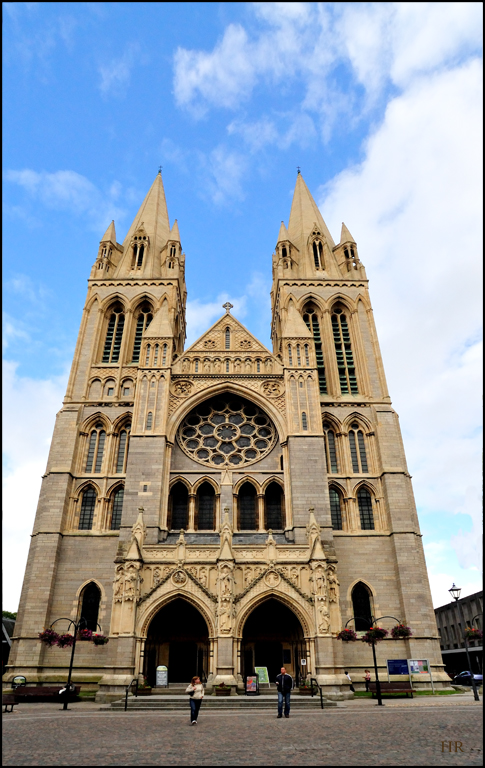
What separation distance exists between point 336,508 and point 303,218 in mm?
29757

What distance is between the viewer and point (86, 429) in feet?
114

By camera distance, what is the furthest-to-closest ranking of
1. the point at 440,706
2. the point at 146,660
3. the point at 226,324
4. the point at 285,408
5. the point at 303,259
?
the point at 303,259, the point at 226,324, the point at 285,408, the point at 146,660, the point at 440,706

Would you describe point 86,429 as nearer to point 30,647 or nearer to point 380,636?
point 30,647

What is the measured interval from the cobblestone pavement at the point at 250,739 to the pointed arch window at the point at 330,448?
18119 mm

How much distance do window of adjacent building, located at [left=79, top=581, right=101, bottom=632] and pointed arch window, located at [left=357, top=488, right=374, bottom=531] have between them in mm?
16255

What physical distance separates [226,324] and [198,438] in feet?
32.7

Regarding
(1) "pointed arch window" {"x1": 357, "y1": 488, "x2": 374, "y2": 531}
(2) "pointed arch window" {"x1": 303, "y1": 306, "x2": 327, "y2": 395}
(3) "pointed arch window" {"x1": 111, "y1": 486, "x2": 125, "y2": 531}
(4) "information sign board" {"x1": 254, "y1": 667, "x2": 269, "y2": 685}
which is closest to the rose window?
(3) "pointed arch window" {"x1": 111, "y1": 486, "x2": 125, "y2": 531}

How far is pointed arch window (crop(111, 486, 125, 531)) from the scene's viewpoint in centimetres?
3209

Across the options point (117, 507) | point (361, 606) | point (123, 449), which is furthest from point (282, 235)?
point (361, 606)

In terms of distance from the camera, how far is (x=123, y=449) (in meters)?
34.5

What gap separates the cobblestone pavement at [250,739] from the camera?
8766 mm

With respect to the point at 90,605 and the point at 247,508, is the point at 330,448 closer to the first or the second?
the point at 247,508

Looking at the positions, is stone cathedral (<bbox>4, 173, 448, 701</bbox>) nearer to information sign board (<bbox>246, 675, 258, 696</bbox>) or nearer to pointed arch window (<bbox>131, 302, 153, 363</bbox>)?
pointed arch window (<bbox>131, 302, 153, 363</bbox>)

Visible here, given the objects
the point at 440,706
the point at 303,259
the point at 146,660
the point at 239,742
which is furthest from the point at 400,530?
the point at 303,259
